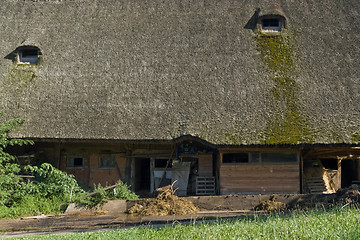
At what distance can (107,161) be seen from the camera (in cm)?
1542

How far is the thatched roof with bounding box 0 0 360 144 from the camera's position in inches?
534

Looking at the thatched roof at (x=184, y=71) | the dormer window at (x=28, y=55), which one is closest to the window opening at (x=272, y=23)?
the thatched roof at (x=184, y=71)

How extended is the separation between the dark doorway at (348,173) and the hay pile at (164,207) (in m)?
7.24

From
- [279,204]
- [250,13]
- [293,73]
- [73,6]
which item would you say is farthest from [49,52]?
[279,204]

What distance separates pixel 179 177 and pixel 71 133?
4.05m

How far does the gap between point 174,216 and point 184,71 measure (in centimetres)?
610

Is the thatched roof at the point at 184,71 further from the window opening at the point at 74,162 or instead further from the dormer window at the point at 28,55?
the window opening at the point at 74,162

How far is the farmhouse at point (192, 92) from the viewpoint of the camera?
13.6 m

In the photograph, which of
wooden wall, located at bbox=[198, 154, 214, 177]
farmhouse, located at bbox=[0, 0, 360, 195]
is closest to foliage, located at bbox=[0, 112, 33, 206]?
farmhouse, located at bbox=[0, 0, 360, 195]

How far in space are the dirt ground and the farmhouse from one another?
5.96 feet

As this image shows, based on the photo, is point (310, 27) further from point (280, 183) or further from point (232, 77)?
point (280, 183)

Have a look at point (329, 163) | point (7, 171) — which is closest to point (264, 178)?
point (329, 163)

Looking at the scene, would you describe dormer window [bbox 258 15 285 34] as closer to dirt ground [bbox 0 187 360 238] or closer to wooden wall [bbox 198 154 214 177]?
wooden wall [bbox 198 154 214 177]

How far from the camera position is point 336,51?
1538 centimetres
